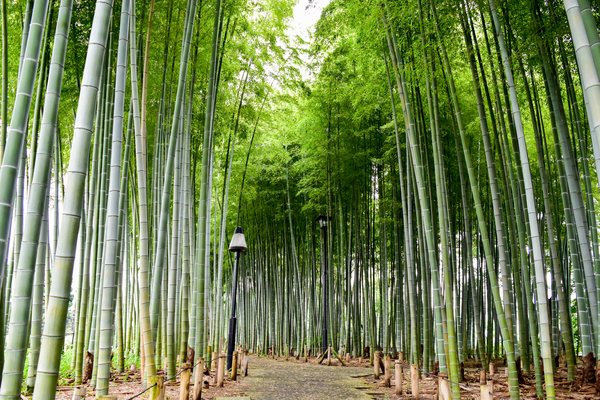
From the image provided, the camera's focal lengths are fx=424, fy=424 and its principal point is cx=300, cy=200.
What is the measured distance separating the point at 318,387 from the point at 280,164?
4.63 meters

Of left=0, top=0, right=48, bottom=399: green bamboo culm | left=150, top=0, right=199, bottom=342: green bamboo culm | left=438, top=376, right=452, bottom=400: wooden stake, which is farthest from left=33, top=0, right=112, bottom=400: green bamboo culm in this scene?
left=438, top=376, right=452, bottom=400: wooden stake

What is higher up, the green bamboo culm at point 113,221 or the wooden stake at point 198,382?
the green bamboo culm at point 113,221

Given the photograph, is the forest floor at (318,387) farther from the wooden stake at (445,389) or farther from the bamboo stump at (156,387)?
the bamboo stump at (156,387)

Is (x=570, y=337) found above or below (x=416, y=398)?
above

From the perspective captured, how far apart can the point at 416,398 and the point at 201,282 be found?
206 centimetres

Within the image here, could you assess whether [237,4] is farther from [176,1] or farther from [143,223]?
[143,223]

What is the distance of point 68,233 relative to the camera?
128 centimetres

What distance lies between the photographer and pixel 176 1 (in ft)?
12.1

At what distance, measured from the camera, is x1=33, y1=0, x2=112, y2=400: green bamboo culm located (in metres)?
1.25

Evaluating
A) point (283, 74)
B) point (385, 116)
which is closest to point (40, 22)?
point (283, 74)

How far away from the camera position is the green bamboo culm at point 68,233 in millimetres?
1247

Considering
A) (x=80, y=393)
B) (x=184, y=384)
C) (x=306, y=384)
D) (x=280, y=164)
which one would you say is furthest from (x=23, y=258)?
(x=280, y=164)

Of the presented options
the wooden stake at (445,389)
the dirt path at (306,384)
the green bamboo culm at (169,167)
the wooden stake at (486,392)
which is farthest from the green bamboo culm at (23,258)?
the dirt path at (306,384)

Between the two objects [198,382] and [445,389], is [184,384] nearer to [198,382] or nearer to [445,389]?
[198,382]
